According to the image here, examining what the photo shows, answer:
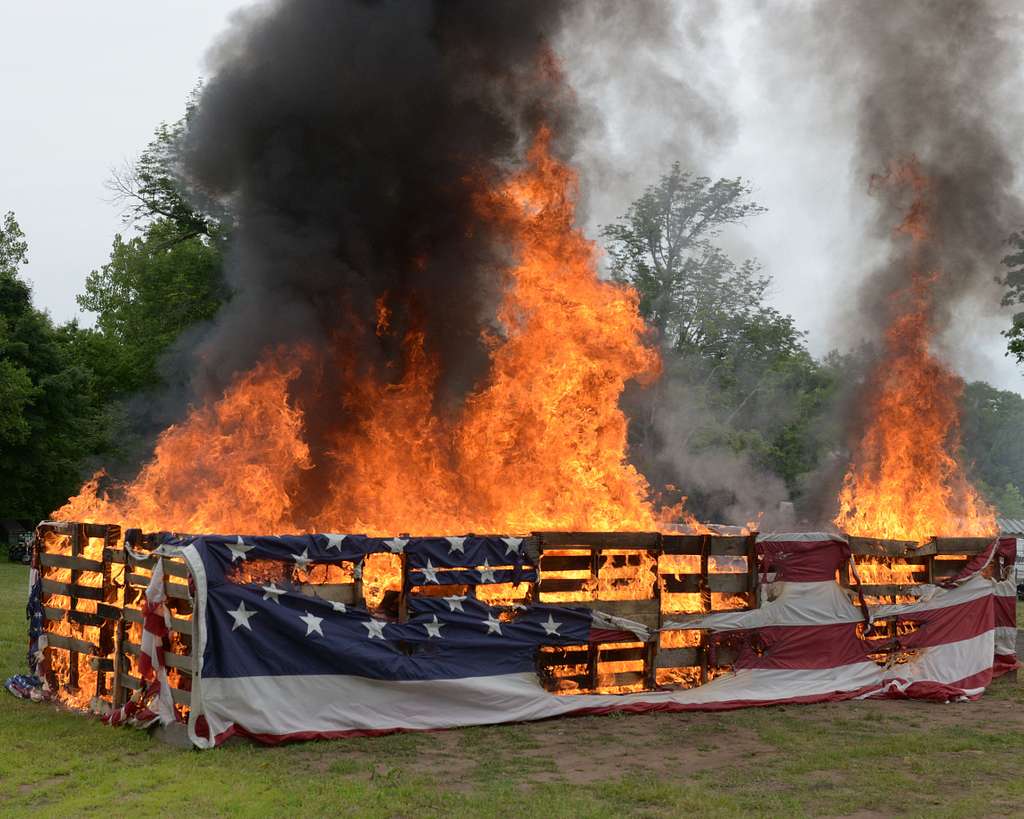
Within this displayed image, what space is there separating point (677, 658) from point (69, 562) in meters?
6.44

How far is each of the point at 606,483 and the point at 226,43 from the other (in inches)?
320

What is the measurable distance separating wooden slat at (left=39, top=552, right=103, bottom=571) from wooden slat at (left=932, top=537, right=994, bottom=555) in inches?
384

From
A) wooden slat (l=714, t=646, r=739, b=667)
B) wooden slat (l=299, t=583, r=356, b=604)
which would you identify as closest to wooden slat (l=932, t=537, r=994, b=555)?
wooden slat (l=714, t=646, r=739, b=667)

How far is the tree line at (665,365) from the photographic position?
3522cm

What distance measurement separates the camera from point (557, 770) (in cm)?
816

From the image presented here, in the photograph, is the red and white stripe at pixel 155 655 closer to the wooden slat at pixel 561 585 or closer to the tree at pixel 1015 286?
the wooden slat at pixel 561 585

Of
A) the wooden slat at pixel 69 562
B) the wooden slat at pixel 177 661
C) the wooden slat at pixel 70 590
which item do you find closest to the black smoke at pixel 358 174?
the wooden slat at pixel 69 562

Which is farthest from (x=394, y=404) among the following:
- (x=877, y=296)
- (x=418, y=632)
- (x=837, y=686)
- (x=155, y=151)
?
(x=155, y=151)

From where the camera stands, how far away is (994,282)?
19.9 meters

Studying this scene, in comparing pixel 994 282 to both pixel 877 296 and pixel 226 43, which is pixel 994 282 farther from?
pixel 226 43

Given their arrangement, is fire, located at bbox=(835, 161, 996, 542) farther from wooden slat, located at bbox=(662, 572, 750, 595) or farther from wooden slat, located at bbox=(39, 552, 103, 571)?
wooden slat, located at bbox=(39, 552, 103, 571)

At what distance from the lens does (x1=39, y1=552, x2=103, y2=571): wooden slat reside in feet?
33.7

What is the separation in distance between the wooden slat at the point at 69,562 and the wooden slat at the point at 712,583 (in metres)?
5.86

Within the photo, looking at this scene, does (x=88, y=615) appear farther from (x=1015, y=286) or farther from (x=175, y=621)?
(x=1015, y=286)
